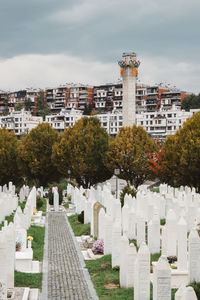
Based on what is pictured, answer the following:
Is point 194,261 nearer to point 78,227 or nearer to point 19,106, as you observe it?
point 78,227

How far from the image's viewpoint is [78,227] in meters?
23.5

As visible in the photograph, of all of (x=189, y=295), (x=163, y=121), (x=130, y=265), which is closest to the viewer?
(x=189, y=295)

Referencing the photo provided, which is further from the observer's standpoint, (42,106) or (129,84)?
(42,106)

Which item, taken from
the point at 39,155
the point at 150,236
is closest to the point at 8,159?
the point at 39,155

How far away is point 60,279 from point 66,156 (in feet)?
111

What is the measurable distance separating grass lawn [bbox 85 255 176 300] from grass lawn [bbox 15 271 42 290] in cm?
146

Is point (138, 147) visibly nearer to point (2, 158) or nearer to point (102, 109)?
point (2, 158)

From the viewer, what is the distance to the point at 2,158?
4850 cm

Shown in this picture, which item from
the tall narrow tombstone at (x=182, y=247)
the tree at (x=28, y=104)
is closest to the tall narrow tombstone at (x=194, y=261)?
the tall narrow tombstone at (x=182, y=247)

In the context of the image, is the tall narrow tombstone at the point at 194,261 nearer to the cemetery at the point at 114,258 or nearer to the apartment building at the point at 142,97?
the cemetery at the point at 114,258

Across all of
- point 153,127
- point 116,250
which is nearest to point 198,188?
point 116,250

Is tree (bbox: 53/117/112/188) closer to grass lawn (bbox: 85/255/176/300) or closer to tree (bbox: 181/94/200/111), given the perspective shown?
grass lawn (bbox: 85/255/176/300)

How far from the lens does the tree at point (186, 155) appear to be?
3722cm

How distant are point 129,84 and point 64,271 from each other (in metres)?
58.4
